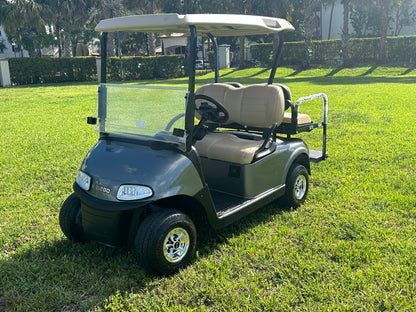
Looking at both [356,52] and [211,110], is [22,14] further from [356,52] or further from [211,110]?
[211,110]

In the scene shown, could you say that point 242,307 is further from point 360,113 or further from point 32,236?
point 360,113

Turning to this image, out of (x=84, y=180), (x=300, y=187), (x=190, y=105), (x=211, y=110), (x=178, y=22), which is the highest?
(x=178, y=22)

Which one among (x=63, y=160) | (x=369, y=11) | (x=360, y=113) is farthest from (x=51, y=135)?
(x=369, y=11)

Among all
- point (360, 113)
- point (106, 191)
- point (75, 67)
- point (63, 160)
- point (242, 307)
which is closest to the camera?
point (242, 307)

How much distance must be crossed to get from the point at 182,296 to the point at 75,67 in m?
23.6

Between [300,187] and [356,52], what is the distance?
81.8 feet

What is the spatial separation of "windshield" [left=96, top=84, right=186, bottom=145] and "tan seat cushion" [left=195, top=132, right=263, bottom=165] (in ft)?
2.33

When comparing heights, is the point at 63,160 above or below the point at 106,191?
below

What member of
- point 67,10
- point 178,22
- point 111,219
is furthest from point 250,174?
point 67,10

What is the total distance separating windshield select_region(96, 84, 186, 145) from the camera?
298 cm

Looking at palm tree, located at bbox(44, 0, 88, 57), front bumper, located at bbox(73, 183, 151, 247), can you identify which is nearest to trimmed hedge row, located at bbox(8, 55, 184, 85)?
palm tree, located at bbox(44, 0, 88, 57)

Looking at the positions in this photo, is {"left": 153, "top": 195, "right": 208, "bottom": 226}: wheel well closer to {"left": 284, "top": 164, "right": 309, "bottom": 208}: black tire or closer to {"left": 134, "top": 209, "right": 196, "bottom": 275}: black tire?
{"left": 134, "top": 209, "right": 196, "bottom": 275}: black tire

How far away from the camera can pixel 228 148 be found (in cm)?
359

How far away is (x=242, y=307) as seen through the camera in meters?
2.53
